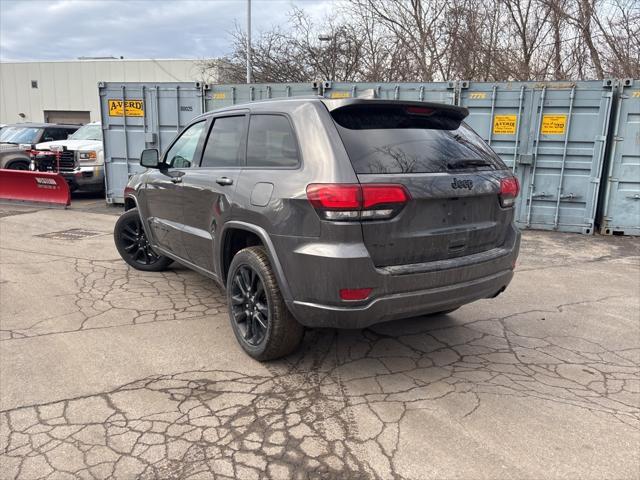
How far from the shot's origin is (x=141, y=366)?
3535 mm

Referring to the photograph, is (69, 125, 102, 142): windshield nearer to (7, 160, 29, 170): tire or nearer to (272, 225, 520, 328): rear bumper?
(7, 160, 29, 170): tire

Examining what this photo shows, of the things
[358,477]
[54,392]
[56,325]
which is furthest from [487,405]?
[56,325]

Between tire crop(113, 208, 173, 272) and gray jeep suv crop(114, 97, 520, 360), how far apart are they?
2193 millimetres

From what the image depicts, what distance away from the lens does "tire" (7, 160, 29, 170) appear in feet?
43.9

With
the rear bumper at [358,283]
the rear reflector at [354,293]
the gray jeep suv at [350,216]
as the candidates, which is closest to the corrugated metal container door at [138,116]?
the gray jeep suv at [350,216]

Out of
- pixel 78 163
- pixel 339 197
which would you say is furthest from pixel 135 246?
pixel 78 163

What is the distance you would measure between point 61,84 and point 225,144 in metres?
40.8

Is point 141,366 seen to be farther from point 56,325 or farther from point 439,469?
point 439,469

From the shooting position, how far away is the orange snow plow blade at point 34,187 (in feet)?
36.6

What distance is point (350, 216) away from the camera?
2811 millimetres

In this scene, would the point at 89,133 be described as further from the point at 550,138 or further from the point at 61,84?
the point at 61,84

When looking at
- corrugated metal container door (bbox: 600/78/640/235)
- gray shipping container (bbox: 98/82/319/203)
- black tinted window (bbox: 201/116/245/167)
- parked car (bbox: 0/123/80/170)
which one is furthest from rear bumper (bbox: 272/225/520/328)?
parked car (bbox: 0/123/80/170)

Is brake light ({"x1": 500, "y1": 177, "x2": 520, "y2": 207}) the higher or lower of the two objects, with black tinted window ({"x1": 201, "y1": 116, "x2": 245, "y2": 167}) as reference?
lower

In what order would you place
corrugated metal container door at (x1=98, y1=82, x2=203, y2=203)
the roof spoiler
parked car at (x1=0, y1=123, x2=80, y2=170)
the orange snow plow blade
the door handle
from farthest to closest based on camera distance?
parked car at (x1=0, y1=123, x2=80, y2=170)
the orange snow plow blade
corrugated metal container door at (x1=98, y1=82, x2=203, y2=203)
the door handle
the roof spoiler
